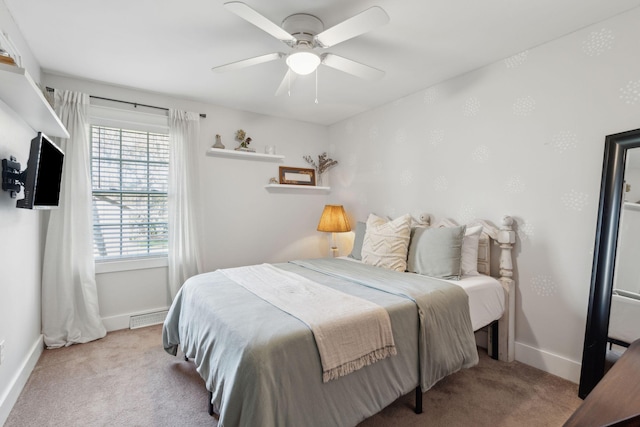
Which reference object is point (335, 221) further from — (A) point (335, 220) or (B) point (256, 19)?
(B) point (256, 19)

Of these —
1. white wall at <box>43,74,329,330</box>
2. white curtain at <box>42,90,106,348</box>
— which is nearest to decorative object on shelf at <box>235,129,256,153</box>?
white wall at <box>43,74,329,330</box>

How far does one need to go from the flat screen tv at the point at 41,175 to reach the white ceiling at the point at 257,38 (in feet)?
2.82

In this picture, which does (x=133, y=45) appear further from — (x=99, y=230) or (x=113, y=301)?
(x=113, y=301)

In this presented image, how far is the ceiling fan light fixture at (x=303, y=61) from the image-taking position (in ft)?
6.17

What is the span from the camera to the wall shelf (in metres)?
1.33

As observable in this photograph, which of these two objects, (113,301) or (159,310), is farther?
(159,310)

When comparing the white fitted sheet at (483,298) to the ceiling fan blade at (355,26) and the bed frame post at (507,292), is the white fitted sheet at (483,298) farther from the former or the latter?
the ceiling fan blade at (355,26)

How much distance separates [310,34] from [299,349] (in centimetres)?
188

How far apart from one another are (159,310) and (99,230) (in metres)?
1.03

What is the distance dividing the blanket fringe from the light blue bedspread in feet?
0.12

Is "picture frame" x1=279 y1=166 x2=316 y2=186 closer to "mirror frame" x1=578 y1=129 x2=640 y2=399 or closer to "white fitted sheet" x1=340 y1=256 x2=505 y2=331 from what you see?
"white fitted sheet" x1=340 y1=256 x2=505 y2=331

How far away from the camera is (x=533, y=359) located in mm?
2322

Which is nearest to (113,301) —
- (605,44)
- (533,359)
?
(533,359)

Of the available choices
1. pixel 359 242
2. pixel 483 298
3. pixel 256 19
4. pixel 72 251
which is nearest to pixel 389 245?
pixel 359 242
